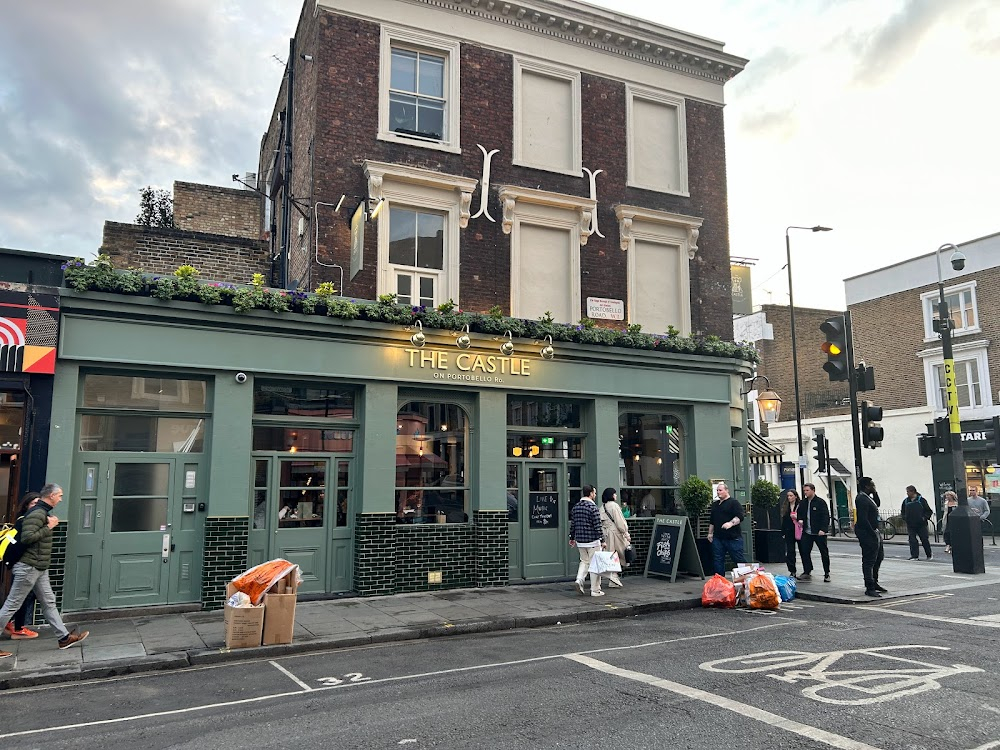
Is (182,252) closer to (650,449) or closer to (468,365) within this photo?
(468,365)

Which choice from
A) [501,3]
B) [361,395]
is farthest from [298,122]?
[361,395]

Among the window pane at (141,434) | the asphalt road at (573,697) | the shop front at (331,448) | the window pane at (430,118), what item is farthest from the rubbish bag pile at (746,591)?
the window pane at (430,118)

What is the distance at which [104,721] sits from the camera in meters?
6.47

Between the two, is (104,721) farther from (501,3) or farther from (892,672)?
(501,3)

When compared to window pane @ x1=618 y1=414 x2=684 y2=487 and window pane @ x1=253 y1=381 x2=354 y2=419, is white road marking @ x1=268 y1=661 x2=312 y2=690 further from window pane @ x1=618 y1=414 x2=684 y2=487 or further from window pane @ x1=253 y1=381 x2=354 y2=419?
window pane @ x1=618 y1=414 x2=684 y2=487

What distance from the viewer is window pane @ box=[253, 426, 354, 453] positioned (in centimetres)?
1282

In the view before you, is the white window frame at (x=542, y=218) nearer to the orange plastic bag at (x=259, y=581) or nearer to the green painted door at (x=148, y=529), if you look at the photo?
the green painted door at (x=148, y=529)

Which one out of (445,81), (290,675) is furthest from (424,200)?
(290,675)

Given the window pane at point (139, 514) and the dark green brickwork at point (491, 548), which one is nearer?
the window pane at point (139, 514)

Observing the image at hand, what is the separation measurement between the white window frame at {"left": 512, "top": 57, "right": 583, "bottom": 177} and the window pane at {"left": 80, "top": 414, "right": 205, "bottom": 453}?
836 cm

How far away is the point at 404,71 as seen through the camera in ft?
49.6

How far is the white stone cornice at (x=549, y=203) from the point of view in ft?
50.4

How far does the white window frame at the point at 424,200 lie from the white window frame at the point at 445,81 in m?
0.65

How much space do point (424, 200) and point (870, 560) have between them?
10.4 m
